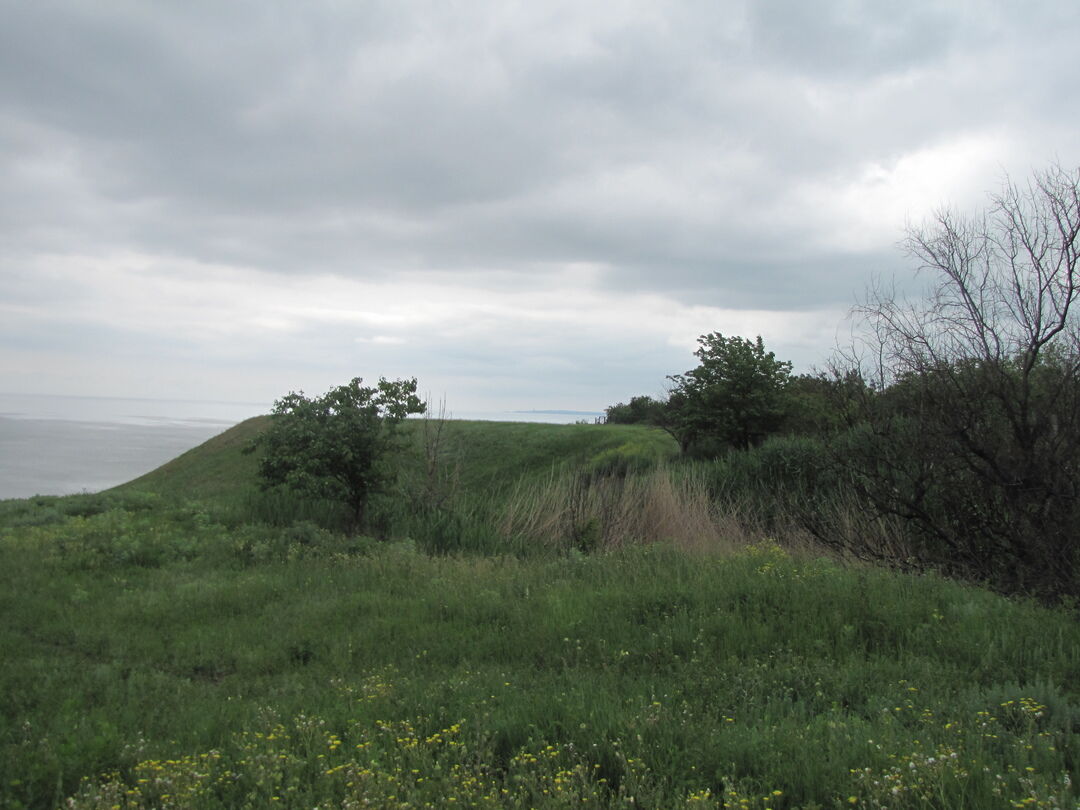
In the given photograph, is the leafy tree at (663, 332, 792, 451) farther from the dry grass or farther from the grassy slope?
the dry grass

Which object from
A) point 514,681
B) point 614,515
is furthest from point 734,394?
point 514,681

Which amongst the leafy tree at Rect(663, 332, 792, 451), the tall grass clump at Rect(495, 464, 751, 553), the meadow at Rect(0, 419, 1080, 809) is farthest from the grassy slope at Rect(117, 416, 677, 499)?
the meadow at Rect(0, 419, 1080, 809)

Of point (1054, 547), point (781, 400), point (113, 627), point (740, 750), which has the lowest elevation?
point (113, 627)

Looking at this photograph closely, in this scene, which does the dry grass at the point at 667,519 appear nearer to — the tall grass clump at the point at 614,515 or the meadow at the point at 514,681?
the tall grass clump at the point at 614,515

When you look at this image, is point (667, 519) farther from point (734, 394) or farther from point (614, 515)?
point (734, 394)

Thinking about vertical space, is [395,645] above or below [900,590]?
below

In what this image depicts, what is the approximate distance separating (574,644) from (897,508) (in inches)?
263

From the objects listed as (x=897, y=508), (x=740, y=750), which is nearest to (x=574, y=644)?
(x=740, y=750)

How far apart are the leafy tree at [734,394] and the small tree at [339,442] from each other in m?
15.0

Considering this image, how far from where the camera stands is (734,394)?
27.1m

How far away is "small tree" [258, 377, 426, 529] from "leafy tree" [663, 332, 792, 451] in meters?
15.0

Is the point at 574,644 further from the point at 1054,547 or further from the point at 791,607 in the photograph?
the point at 1054,547

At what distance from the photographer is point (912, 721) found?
13.6 feet

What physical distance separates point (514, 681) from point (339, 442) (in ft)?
31.1
